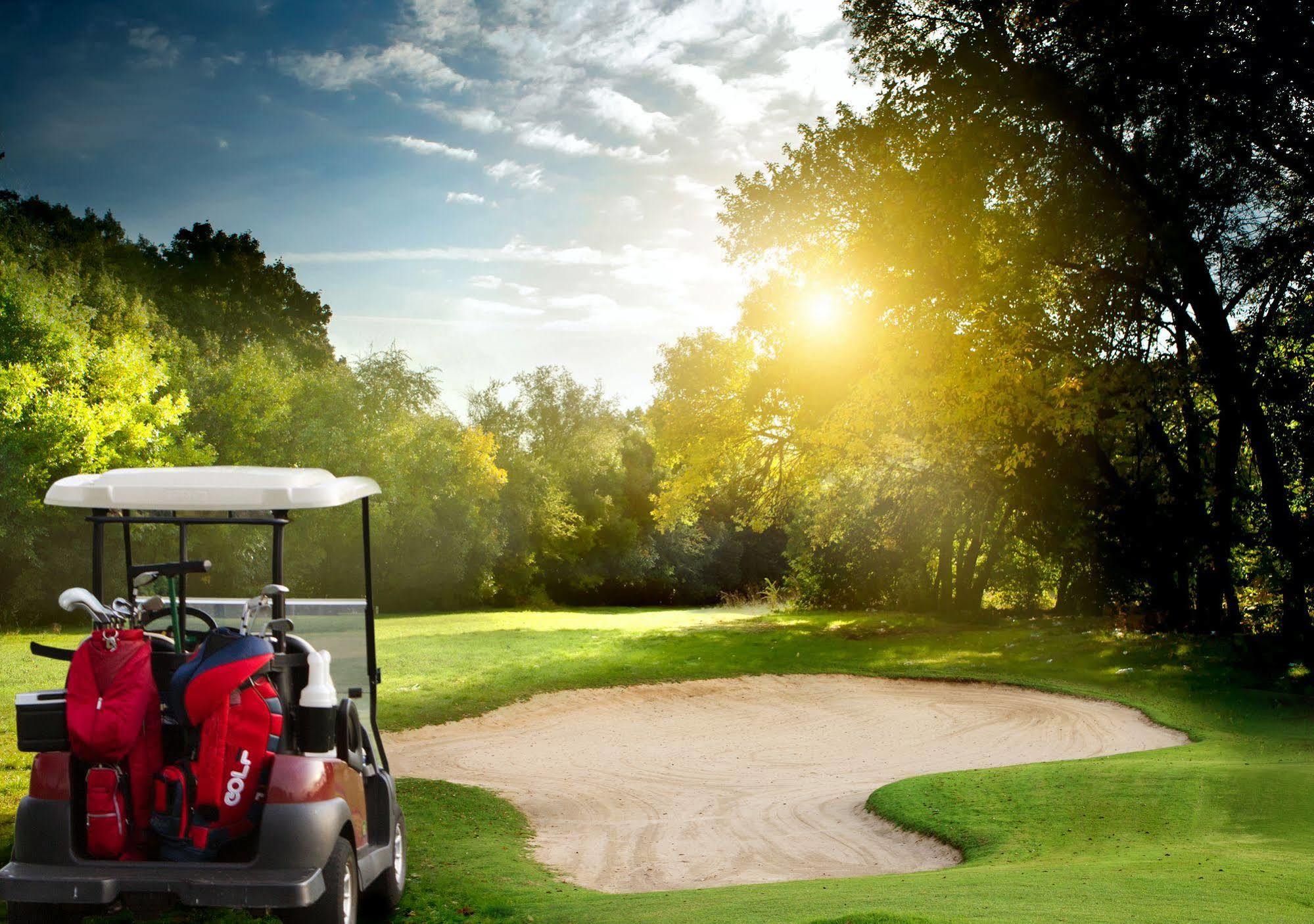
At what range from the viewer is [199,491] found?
4.42 metres

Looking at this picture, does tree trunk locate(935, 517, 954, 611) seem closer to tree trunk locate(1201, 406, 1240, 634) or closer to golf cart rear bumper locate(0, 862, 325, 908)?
tree trunk locate(1201, 406, 1240, 634)

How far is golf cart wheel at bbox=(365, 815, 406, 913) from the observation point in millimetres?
5457

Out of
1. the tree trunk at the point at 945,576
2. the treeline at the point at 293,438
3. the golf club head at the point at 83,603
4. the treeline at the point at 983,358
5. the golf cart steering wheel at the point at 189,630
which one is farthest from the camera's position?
the tree trunk at the point at 945,576

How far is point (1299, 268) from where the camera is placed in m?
15.3

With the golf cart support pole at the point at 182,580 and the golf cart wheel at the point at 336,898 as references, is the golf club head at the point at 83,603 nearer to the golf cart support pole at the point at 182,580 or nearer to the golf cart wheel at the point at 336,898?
the golf cart support pole at the point at 182,580

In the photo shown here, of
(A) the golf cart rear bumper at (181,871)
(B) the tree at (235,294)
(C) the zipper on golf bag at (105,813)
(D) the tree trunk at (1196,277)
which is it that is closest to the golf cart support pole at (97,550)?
(C) the zipper on golf bag at (105,813)

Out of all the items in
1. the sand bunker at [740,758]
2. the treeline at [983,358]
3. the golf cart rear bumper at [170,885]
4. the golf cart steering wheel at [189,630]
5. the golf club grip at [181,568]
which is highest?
the treeline at [983,358]

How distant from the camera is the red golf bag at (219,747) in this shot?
4078mm

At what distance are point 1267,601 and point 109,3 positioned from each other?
3397 cm

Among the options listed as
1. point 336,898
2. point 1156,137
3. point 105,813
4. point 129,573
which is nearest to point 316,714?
point 336,898

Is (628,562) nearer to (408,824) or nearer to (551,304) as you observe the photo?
(551,304)

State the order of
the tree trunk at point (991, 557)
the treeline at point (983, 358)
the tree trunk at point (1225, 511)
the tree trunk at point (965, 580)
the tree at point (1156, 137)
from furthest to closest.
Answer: the tree trunk at point (965, 580) → the tree trunk at point (991, 557) → the tree trunk at point (1225, 511) → the treeline at point (983, 358) → the tree at point (1156, 137)

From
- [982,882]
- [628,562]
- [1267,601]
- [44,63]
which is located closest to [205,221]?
[44,63]

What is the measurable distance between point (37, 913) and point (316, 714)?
1385 mm
